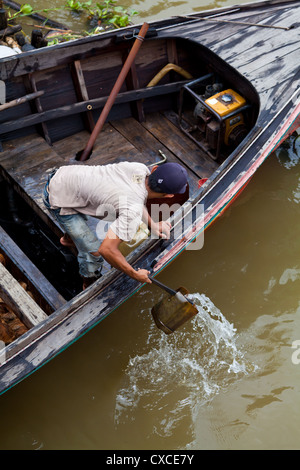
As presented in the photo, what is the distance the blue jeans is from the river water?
92 centimetres

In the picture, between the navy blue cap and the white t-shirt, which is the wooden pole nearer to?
the white t-shirt

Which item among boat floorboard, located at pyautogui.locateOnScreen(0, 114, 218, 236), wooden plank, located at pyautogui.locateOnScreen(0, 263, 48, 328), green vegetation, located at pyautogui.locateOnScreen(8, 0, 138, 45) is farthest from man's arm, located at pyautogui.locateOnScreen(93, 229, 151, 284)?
green vegetation, located at pyautogui.locateOnScreen(8, 0, 138, 45)

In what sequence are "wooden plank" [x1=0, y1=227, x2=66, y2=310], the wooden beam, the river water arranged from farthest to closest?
the wooden beam, the river water, "wooden plank" [x1=0, y1=227, x2=66, y2=310]

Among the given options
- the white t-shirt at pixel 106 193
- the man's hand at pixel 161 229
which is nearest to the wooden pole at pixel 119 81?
the white t-shirt at pixel 106 193

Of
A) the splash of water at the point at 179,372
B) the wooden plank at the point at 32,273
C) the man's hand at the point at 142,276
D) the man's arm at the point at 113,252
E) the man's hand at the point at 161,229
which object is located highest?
the man's arm at the point at 113,252

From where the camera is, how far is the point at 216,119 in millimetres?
5406

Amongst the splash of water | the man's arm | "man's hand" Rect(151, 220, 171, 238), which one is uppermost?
the man's arm

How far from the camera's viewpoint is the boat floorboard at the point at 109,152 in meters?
5.07

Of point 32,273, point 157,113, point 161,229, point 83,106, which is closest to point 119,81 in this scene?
point 83,106

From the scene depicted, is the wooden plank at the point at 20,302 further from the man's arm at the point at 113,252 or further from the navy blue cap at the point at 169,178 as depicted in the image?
the navy blue cap at the point at 169,178

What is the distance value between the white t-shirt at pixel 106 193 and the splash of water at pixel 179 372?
1.62m

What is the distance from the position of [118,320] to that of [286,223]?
7.70ft

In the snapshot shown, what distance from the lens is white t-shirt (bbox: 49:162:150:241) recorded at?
134 inches

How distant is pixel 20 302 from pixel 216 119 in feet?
9.79
